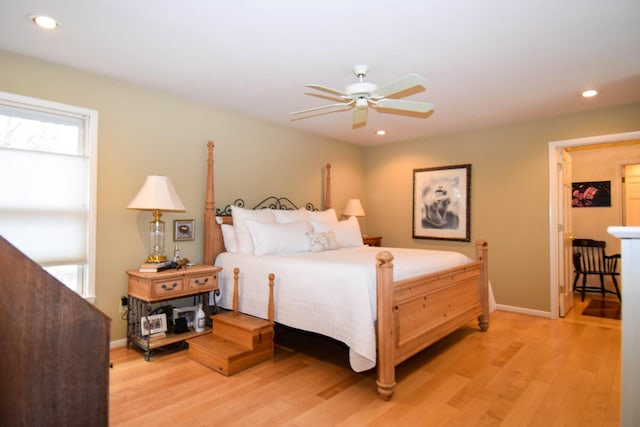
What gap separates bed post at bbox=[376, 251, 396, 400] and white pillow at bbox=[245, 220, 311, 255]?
1430 millimetres

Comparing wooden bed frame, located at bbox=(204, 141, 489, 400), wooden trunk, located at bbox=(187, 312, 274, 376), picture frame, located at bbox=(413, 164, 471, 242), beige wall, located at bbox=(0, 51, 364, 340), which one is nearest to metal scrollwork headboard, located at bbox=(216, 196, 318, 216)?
beige wall, located at bbox=(0, 51, 364, 340)

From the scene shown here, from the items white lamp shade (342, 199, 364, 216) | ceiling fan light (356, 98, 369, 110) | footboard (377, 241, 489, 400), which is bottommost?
footboard (377, 241, 489, 400)

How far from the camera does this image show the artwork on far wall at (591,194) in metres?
5.96

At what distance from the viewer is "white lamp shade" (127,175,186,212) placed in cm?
309

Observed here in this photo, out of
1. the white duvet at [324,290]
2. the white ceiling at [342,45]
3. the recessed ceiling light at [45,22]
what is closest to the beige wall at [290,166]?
the white ceiling at [342,45]

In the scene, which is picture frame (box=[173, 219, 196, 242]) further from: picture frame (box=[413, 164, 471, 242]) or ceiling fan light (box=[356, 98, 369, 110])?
picture frame (box=[413, 164, 471, 242])

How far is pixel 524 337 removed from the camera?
365 cm

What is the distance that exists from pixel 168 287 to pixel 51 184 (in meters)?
1.24

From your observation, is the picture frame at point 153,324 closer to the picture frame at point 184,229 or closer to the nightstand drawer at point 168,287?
the nightstand drawer at point 168,287

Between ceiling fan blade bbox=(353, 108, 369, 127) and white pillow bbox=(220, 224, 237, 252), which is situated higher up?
ceiling fan blade bbox=(353, 108, 369, 127)

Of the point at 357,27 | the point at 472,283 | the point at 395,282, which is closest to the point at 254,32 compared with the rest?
the point at 357,27

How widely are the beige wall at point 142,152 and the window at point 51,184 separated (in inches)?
3.4

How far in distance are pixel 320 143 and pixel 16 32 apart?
3.55 m

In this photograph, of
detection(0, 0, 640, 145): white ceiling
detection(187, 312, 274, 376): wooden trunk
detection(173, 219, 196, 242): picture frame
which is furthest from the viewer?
detection(173, 219, 196, 242): picture frame
